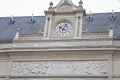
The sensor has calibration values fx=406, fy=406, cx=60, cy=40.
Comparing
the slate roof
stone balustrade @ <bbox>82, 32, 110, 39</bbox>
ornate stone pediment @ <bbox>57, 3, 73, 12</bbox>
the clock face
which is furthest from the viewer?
the slate roof

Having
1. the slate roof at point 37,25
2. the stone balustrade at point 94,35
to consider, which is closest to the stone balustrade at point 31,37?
the slate roof at point 37,25

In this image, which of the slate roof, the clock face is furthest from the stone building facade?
the slate roof

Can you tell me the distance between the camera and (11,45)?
2939cm

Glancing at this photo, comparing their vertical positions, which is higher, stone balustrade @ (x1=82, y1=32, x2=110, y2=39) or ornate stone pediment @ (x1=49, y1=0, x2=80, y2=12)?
ornate stone pediment @ (x1=49, y1=0, x2=80, y2=12)

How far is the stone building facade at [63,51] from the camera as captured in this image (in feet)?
89.8

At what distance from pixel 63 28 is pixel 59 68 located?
318 cm

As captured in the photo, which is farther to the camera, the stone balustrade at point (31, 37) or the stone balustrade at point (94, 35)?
the stone balustrade at point (31, 37)

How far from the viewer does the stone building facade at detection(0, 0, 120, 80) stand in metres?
27.4

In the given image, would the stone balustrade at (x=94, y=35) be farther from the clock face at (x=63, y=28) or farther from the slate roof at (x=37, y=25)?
A: the slate roof at (x=37, y=25)

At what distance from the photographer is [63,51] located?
28156 mm

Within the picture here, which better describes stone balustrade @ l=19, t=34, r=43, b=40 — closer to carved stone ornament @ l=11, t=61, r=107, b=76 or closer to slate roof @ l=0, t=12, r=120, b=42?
slate roof @ l=0, t=12, r=120, b=42

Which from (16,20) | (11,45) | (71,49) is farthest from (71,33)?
(16,20)

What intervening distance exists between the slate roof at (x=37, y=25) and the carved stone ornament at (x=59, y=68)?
2728 millimetres

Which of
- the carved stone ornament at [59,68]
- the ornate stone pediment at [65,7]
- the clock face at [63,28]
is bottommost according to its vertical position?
the carved stone ornament at [59,68]
